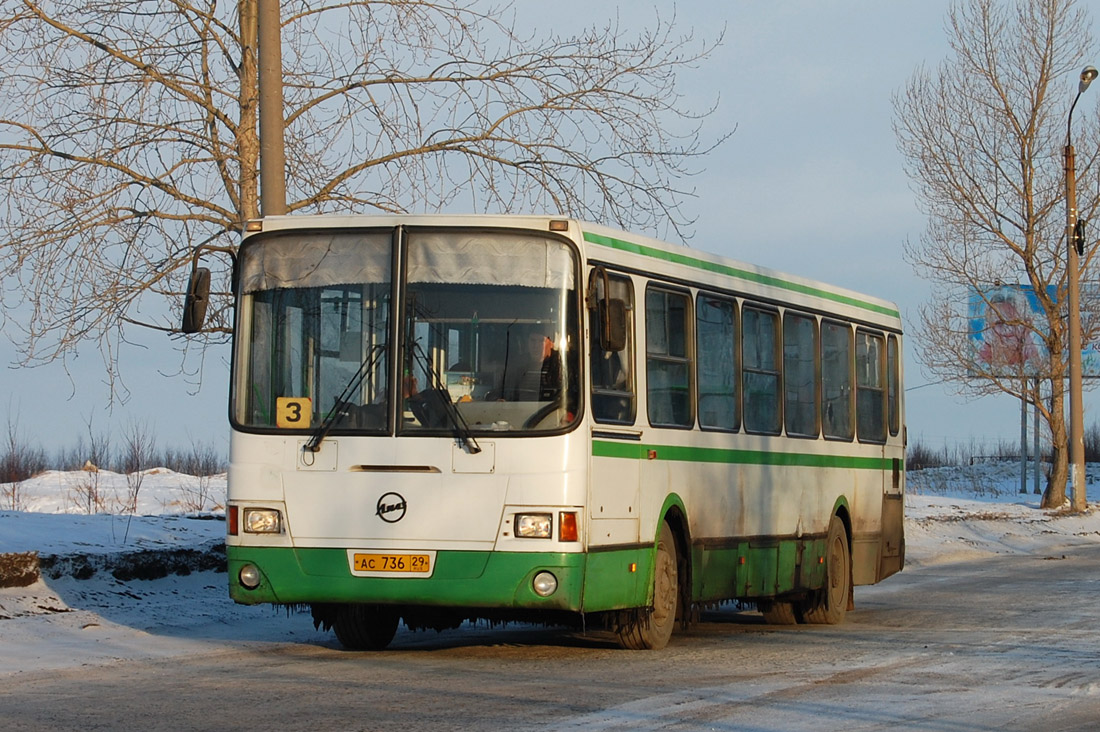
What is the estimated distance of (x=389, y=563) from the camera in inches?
439

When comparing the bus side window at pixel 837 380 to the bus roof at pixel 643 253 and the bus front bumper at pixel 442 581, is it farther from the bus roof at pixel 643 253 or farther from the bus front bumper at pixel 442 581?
the bus front bumper at pixel 442 581

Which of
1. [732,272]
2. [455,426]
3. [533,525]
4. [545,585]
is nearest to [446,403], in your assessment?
[455,426]

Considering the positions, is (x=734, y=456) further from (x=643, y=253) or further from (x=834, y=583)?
(x=834, y=583)

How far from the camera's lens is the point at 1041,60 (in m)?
42.1

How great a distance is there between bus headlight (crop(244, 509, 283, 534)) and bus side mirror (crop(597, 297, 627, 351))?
7.87ft

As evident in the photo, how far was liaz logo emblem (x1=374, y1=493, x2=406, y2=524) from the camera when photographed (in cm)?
1117

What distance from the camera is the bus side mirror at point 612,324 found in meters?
11.1

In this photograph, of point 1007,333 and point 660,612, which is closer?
point 660,612

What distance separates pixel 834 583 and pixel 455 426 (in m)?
5.93

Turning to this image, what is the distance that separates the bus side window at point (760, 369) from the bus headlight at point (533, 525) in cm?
337

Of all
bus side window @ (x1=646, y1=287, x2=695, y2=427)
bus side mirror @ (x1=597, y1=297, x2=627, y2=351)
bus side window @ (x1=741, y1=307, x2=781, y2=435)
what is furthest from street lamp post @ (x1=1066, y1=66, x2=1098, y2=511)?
bus side mirror @ (x1=597, y1=297, x2=627, y2=351)

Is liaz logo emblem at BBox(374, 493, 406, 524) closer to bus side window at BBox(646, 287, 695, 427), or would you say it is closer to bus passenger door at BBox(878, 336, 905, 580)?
bus side window at BBox(646, 287, 695, 427)

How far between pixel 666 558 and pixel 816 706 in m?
3.32

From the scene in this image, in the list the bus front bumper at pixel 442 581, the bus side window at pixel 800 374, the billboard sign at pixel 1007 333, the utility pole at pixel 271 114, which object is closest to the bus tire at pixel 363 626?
the bus front bumper at pixel 442 581
